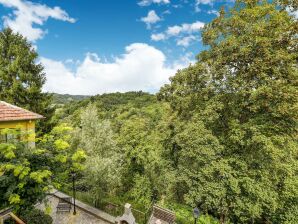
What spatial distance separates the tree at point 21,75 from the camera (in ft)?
62.8

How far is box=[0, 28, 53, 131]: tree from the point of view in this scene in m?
19.1

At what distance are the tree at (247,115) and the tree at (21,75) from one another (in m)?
14.6

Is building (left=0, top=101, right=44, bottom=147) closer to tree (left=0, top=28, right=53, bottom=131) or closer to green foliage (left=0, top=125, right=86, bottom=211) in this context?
green foliage (left=0, top=125, right=86, bottom=211)

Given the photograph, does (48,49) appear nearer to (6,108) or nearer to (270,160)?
(6,108)

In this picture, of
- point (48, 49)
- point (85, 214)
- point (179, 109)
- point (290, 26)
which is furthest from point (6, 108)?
point (290, 26)

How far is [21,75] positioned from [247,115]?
18.7 m

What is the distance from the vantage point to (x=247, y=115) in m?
12.8

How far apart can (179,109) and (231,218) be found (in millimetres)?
7763

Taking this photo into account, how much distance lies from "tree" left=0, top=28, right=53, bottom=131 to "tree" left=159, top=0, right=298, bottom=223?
1459 cm

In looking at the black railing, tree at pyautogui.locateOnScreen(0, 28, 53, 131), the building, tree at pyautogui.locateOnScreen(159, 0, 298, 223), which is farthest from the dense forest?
tree at pyautogui.locateOnScreen(0, 28, 53, 131)

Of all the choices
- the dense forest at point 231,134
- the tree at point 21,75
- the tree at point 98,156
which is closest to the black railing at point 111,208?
the dense forest at point 231,134

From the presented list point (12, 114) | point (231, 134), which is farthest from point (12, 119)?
point (231, 134)

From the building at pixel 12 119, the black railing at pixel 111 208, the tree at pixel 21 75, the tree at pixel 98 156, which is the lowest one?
the black railing at pixel 111 208

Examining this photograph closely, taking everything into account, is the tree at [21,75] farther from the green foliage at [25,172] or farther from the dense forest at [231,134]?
the green foliage at [25,172]
